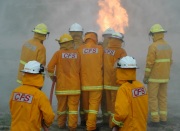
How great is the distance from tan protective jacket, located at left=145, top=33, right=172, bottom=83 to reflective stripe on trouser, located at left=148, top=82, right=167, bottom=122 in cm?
16

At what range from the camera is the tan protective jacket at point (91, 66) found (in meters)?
6.68

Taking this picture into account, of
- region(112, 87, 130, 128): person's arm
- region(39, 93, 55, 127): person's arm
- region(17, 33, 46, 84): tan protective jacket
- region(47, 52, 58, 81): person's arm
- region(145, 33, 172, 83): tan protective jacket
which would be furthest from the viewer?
region(145, 33, 172, 83): tan protective jacket

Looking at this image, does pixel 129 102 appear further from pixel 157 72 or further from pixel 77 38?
pixel 77 38

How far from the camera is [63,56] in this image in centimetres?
661

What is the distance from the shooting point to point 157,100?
7.33 m

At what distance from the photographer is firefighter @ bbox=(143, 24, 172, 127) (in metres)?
7.18

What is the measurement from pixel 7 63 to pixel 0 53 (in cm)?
188

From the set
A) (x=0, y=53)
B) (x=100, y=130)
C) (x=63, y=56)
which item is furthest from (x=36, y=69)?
(x=0, y=53)

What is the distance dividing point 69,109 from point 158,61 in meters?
2.29

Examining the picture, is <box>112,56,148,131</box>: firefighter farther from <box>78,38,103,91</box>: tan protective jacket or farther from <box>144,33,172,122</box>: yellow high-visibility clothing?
<box>144,33,172,122</box>: yellow high-visibility clothing

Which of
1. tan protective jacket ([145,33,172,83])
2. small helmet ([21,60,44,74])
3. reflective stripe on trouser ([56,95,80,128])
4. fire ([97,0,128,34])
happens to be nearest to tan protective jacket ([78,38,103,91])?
reflective stripe on trouser ([56,95,80,128])

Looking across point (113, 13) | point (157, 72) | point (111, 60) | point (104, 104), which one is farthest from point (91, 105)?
point (113, 13)

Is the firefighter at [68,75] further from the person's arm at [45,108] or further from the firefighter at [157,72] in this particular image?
the person's arm at [45,108]

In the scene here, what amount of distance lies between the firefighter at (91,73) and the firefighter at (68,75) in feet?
0.49
